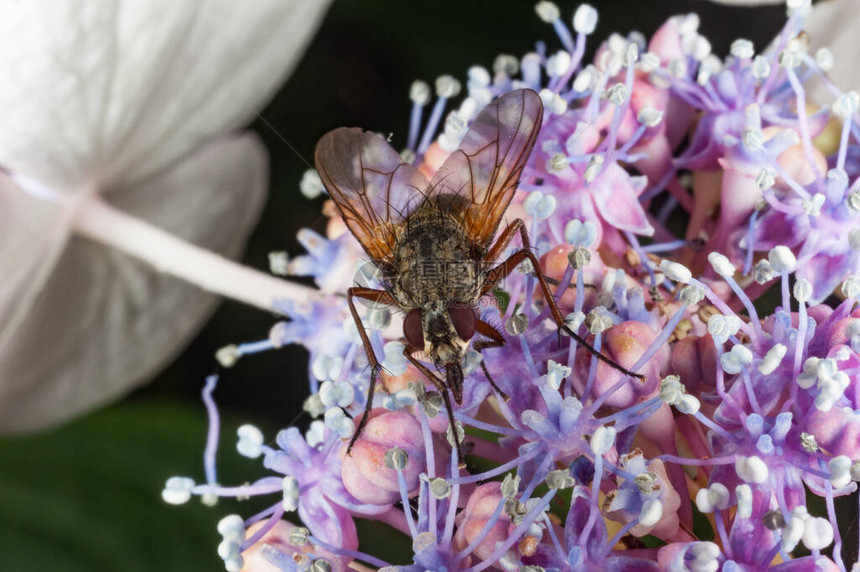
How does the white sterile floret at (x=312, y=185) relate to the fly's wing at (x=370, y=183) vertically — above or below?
below

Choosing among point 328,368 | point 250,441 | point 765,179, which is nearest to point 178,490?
point 250,441

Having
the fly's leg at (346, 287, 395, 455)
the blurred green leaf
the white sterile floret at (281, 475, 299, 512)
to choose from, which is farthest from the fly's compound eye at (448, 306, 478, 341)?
the blurred green leaf

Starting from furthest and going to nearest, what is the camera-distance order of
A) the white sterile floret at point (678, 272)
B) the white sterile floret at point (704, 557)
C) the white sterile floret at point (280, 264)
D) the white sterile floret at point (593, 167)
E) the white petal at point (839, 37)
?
the white petal at point (839, 37) → the white sterile floret at point (280, 264) → the white sterile floret at point (593, 167) → the white sterile floret at point (678, 272) → the white sterile floret at point (704, 557)

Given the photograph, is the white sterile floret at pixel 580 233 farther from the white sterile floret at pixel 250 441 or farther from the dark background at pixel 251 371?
the dark background at pixel 251 371

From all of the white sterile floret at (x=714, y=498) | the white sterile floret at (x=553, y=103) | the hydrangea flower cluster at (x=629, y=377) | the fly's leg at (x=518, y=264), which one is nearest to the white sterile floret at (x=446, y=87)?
the hydrangea flower cluster at (x=629, y=377)

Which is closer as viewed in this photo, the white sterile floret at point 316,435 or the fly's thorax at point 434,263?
the fly's thorax at point 434,263

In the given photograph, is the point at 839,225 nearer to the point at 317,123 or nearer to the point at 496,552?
the point at 496,552

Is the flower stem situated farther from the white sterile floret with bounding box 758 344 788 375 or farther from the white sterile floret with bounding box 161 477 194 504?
the white sterile floret with bounding box 758 344 788 375
